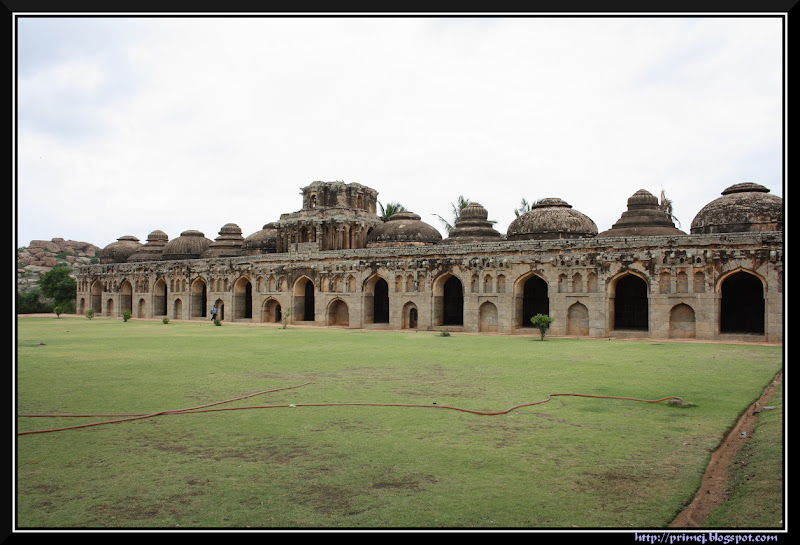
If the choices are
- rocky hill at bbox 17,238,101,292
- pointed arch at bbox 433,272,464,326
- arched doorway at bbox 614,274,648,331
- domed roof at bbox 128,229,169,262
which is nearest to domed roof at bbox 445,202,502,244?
pointed arch at bbox 433,272,464,326

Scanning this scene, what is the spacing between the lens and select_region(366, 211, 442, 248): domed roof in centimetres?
3678

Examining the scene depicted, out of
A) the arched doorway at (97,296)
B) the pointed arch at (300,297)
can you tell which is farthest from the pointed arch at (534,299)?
the arched doorway at (97,296)

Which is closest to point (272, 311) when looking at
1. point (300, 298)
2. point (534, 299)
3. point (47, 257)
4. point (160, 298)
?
point (300, 298)

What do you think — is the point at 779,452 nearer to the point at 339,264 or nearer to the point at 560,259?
the point at 560,259

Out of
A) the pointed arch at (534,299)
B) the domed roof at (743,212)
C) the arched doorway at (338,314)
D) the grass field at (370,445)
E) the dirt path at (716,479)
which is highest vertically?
the domed roof at (743,212)

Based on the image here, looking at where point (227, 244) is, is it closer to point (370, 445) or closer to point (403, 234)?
point (403, 234)

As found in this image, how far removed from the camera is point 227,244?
45031 millimetres

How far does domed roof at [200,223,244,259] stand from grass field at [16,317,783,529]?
101 ft

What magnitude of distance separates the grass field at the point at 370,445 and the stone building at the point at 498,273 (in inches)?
413

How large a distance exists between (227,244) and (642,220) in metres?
29.3

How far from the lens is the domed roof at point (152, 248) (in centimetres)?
4922

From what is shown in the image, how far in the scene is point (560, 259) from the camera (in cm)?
2683

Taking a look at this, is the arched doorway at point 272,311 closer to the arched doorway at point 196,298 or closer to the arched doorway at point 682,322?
the arched doorway at point 196,298

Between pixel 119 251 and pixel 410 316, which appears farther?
pixel 119 251
